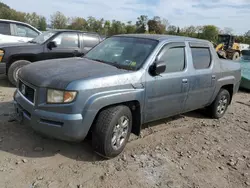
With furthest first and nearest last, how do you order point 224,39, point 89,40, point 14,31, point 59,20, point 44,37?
point 59,20 < point 224,39 < point 14,31 < point 89,40 < point 44,37

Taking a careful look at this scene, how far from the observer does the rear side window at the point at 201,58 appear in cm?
454

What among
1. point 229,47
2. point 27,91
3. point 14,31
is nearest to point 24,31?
point 14,31

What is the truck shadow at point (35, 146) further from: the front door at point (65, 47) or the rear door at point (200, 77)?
the front door at point (65, 47)

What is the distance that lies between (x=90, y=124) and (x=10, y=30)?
6907 mm

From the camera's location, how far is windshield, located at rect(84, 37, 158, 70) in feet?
12.1

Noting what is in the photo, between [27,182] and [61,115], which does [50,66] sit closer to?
[61,115]

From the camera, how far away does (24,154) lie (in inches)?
130

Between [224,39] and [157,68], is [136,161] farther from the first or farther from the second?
[224,39]

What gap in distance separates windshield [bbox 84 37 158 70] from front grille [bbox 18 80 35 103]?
1.26 m

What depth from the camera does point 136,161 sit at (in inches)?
135

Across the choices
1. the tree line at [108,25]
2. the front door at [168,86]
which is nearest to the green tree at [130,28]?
the tree line at [108,25]

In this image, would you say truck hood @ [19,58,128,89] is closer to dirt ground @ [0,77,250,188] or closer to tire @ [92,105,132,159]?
tire @ [92,105,132,159]

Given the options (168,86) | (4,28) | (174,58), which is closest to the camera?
(168,86)

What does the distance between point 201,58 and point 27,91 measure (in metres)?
3.26
